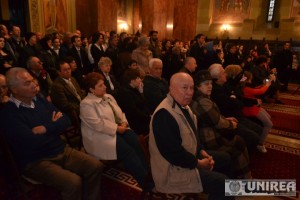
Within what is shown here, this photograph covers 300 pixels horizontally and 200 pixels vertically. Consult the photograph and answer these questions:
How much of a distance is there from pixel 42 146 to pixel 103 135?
0.75 metres

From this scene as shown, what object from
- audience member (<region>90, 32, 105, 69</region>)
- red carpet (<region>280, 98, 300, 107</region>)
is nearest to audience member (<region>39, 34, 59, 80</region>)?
audience member (<region>90, 32, 105, 69</region>)

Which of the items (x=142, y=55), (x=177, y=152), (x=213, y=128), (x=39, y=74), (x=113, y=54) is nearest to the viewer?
(x=177, y=152)

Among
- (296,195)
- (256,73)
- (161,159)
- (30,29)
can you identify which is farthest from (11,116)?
(30,29)

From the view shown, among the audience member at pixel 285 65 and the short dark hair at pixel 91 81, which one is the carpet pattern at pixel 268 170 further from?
the audience member at pixel 285 65

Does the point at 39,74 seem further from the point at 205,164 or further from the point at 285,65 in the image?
the point at 285,65

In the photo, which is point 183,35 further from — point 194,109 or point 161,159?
point 161,159

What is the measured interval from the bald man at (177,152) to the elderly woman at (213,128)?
0.61 metres

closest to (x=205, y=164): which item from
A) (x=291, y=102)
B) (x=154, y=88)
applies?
(x=154, y=88)

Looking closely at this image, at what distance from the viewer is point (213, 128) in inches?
123

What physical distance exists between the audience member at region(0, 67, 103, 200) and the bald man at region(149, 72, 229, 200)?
717 mm

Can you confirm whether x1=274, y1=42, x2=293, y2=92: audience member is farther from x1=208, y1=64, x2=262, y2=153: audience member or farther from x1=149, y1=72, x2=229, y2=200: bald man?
x1=149, y1=72, x2=229, y2=200: bald man

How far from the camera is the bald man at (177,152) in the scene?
7.30ft

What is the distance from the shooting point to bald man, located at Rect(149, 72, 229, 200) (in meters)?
2.22

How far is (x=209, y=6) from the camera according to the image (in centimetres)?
1552
